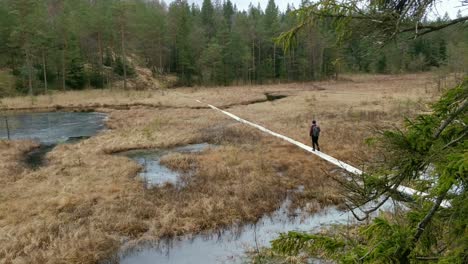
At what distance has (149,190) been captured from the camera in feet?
42.4

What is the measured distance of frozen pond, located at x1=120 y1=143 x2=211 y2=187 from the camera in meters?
14.5

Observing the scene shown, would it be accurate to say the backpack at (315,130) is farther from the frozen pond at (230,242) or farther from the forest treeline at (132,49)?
the forest treeline at (132,49)

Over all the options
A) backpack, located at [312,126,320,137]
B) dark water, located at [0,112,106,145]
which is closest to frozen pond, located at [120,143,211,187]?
backpack, located at [312,126,320,137]

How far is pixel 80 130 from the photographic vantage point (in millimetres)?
27453

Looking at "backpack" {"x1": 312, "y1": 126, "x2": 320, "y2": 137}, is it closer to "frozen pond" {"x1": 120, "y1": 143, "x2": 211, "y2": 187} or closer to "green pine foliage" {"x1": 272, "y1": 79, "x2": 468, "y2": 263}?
"frozen pond" {"x1": 120, "y1": 143, "x2": 211, "y2": 187}

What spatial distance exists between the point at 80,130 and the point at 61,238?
19799mm

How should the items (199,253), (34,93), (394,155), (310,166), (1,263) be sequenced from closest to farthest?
(394,155), (1,263), (199,253), (310,166), (34,93)

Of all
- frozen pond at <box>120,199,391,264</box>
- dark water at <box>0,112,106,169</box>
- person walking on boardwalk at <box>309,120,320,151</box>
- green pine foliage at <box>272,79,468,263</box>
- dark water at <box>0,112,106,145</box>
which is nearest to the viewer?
green pine foliage at <box>272,79,468,263</box>

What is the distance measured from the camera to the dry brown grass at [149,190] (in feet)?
30.6

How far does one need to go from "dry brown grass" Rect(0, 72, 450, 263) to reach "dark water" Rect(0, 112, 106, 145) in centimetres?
265

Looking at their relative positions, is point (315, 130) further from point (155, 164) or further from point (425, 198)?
point (425, 198)

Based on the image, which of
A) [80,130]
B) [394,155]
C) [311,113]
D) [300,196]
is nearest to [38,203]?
[300,196]

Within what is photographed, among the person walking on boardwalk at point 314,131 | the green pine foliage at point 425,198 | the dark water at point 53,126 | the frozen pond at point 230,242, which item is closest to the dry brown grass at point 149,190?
the frozen pond at point 230,242

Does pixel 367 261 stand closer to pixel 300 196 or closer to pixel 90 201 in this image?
pixel 300 196
